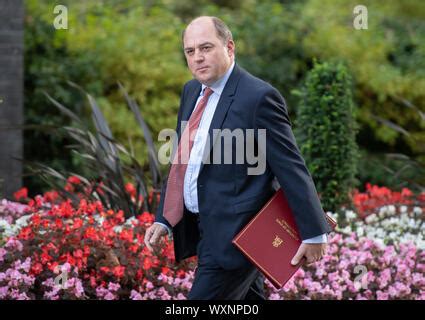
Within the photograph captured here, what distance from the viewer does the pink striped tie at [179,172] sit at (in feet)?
10.3

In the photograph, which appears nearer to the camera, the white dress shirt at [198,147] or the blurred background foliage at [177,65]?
the white dress shirt at [198,147]

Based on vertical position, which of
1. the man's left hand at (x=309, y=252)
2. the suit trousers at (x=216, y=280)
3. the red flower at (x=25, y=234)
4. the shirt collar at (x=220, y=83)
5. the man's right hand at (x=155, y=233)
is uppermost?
the shirt collar at (x=220, y=83)

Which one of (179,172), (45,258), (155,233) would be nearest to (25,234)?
(45,258)

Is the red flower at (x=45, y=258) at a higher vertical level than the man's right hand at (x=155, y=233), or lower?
lower

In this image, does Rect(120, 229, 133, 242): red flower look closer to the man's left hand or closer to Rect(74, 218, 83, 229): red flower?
Rect(74, 218, 83, 229): red flower

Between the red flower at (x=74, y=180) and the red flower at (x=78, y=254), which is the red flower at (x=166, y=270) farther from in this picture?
the red flower at (x=74, y=180)

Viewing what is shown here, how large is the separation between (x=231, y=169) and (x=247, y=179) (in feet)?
0.23

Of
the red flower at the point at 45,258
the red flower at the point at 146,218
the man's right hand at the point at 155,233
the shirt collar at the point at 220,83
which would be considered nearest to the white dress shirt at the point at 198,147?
the shirt collar at the point at 220,83

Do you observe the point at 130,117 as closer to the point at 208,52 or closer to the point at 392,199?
the point at 392,199

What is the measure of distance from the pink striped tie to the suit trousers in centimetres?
17

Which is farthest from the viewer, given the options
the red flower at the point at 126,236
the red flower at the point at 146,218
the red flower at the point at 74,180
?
the red flower at the point at 74,180

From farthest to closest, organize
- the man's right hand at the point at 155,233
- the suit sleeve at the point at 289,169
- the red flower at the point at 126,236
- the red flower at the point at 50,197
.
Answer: the red flower at the point at 50,197 < the red flower at the point at 126,236 < the man's right hand at the point at 155,233 < the suit sleeve at the point at 289,169

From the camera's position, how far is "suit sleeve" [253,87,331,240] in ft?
9.51

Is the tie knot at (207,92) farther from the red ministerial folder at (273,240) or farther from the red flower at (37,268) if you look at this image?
the red flower at (37,268)
